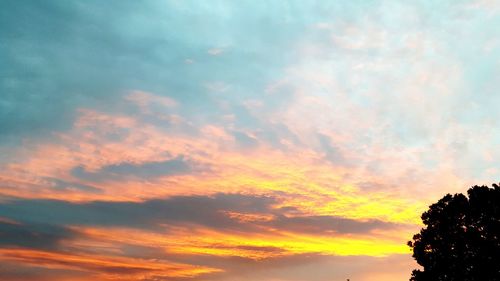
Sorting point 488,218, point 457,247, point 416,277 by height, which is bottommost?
point 416,277

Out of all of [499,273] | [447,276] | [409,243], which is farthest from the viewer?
[409,243]

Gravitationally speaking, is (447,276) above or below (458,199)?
below

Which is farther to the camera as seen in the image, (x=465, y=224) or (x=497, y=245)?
(x=465, y=224)

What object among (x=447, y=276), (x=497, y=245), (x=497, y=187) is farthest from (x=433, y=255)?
(x=497, y=187)

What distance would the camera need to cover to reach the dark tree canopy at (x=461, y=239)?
4228cm

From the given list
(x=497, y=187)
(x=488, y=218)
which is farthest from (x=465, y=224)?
(x=497, y=187)

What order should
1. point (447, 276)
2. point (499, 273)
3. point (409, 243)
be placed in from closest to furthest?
point (499, 273), point (447, 276), point (409, 243)

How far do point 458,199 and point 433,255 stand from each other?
6.83 meters

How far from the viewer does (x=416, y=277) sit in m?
46.2

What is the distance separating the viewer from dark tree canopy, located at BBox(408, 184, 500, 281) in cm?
4228

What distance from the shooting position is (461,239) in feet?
146

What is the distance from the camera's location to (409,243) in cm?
4838

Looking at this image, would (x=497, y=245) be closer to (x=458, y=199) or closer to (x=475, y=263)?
(x=475, y=263)

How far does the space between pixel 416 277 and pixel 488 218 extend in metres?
9.97
